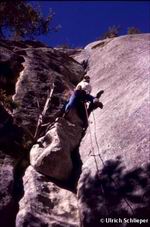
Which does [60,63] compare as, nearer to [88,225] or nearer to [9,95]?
[9,95]

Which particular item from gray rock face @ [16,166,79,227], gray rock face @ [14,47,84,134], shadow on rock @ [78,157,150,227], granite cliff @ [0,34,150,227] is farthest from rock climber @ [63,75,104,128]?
shadow on rock @ [78,157,150,227]

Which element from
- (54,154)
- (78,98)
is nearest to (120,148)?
(54,154)

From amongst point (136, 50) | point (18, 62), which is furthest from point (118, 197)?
point (18, 62)

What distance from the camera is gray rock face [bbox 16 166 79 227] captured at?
8562mm

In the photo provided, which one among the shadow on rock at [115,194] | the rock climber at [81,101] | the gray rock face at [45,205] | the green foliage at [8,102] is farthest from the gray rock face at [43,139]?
the shadow on rock at [115,194]

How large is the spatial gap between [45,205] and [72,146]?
8.48 feet

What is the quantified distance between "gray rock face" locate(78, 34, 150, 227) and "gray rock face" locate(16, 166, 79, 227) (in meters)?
0.35

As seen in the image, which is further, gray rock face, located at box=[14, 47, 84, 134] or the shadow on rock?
gray rock face, located at box=[14, 47, 84, 134]

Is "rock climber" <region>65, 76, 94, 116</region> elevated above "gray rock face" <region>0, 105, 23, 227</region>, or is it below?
above

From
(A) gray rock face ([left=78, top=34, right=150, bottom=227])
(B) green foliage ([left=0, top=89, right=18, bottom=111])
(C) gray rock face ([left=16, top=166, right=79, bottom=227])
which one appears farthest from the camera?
(B) green foliage ([left=0, top=89, right=18, bottom=111])

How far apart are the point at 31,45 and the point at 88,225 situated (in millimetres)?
11340

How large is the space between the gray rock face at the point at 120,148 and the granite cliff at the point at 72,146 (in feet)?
0.07

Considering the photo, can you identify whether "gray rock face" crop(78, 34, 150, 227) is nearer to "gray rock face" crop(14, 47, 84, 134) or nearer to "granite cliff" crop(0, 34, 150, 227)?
"granite cliff" crop(0, 34, 150, 227)

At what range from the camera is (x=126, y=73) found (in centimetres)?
1273
